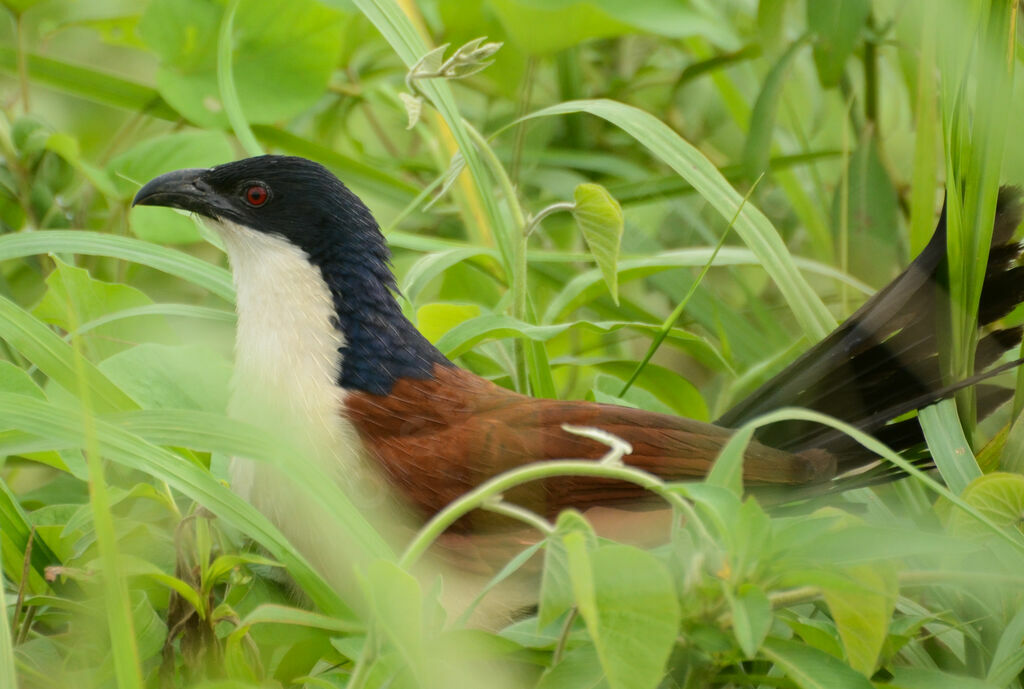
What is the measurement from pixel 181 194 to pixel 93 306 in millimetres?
213

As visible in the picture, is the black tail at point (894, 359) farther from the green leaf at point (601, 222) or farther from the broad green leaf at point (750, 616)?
the broad green leaf at point (750, 616)

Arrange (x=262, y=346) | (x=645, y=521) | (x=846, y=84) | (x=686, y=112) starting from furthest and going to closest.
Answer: (x=686, y=112), (x=846, y=84), (x=262, y=346), (x=645, y=521)

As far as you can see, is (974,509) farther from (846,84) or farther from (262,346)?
(846,84)

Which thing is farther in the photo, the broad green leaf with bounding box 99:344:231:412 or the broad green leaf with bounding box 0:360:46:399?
the broad green leaf with bounding box 99:344:231:412

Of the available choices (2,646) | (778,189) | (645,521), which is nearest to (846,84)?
(778,189)

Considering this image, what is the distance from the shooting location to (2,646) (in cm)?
106

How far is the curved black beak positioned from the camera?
66.7 inches

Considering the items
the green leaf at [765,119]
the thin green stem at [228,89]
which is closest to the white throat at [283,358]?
the thin green stem at [228,89]

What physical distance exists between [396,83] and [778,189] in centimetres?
107

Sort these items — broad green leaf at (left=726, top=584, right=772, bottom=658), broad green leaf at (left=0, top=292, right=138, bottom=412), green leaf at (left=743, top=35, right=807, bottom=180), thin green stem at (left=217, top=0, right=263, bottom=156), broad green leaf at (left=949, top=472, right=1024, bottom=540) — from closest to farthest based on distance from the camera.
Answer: broad green leaf at (left=726, top=584, right=772, bottom=658) → broad green leaf at (left=949, top=472, right=1024, bottom=540) → broad green leaf at (left=0, top=292, right=138, bottom=412) → thin green stem at (left=217, top=0, right=263, bottom=156) → green leaf at (left=743, top=35, right=807, bottom=180)

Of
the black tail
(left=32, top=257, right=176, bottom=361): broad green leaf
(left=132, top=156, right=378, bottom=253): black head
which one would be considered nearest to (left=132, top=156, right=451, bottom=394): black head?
(left=132, top=156, right=378, bottom=253): black head

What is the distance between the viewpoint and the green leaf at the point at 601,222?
1.46 metres

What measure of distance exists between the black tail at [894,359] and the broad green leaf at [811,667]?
573 millimetres

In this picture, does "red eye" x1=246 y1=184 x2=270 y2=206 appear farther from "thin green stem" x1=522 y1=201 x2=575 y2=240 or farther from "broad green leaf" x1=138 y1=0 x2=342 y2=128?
"broad green leaf" x1=138 y1=0 x2=342 y2=128
